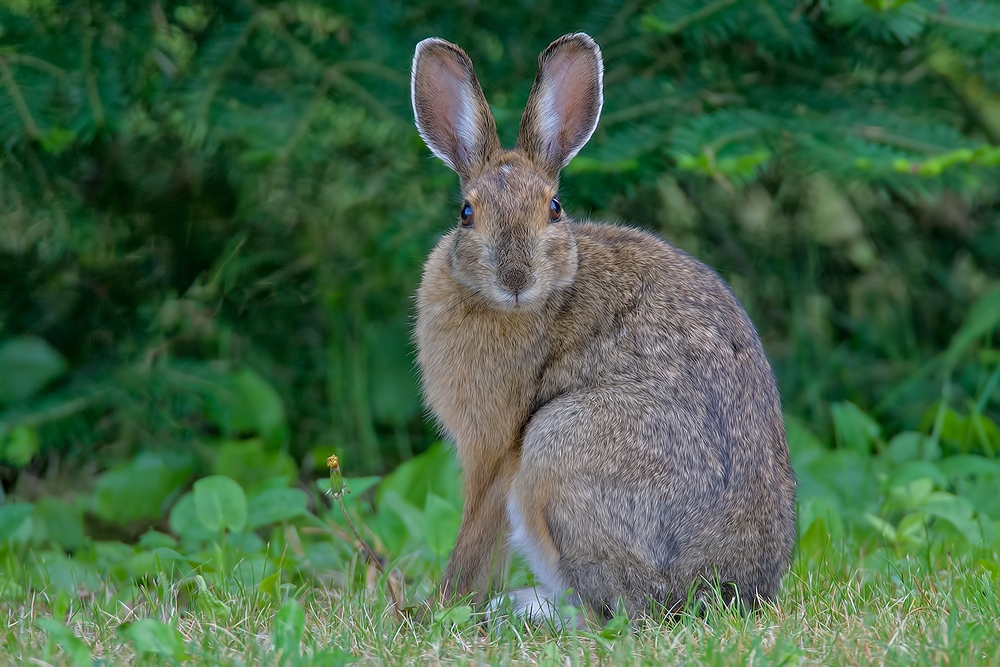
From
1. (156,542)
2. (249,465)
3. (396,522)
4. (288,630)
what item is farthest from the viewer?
(249,465)

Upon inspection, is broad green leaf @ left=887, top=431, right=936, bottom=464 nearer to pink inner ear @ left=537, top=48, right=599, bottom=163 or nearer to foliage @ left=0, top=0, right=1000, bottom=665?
foliage @ left=0, top=0, right=1000, bottom=665

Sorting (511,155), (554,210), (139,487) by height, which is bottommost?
(139,487)

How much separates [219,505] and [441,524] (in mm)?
826

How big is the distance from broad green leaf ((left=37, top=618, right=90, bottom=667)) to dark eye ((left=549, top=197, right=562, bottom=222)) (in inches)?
80.5

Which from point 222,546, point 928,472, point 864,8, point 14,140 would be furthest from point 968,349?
point 14,140

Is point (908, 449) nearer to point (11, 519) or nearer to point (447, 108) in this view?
point (447, 108)

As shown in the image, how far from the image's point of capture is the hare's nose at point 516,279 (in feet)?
12.6

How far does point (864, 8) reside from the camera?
4676 mm

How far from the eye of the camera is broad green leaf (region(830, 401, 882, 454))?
17.7ft

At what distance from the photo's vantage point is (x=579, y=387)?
4.00m

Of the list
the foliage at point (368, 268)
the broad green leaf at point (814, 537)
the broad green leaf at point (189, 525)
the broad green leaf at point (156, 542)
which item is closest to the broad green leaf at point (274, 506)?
the foliage at point (368, 268)

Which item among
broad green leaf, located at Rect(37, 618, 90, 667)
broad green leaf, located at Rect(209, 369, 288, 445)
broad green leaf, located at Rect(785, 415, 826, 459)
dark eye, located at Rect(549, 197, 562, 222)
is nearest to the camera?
broad green leaf, located at Rect(37, 618, 90, 667)

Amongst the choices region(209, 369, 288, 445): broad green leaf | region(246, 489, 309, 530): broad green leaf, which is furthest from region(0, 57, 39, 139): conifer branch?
region(246, 489, 309, 530): broad green leaf

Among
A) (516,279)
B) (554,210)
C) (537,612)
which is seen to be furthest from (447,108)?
(537,612)
